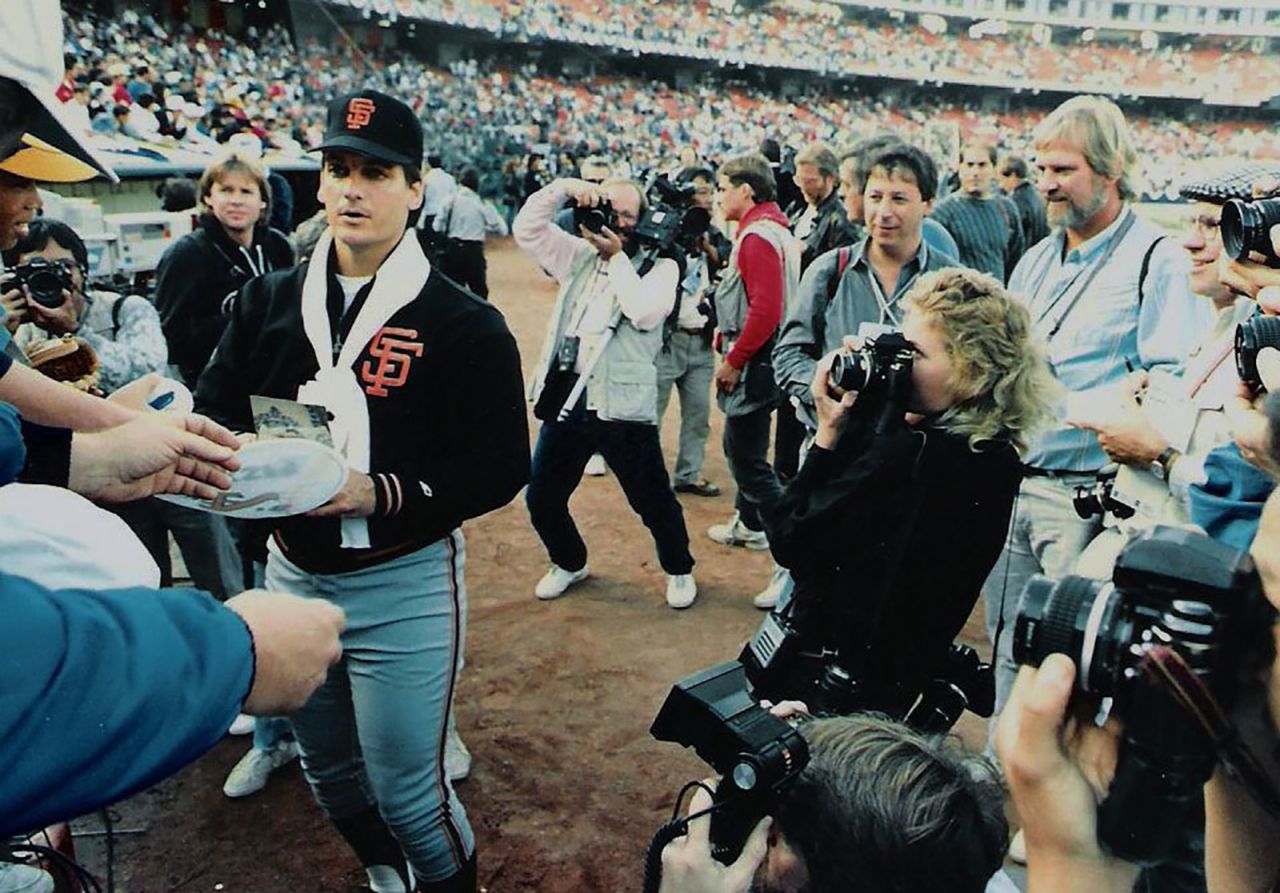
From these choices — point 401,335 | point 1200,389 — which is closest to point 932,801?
point 401,335

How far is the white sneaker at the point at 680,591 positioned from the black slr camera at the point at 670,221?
152 cm

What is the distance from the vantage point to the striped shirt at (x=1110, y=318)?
301 centimetres

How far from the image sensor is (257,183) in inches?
171

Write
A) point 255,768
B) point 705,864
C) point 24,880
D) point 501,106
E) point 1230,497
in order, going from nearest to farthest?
1. point 705,864
2. point 24,880
3. point 1230,497
4. point 255,768
5. point 501,106

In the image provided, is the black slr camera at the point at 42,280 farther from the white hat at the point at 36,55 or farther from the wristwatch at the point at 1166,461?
the wristwatch at the point at 1166,461

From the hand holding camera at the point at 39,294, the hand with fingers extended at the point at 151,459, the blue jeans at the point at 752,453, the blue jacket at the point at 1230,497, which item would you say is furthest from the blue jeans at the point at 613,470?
the blue jacket at the point at 1230,497

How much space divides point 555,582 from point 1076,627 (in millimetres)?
3855

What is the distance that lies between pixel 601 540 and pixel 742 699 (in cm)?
413

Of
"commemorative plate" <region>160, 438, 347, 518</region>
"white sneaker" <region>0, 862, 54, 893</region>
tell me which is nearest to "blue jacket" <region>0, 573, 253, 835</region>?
"white sneaker" <region>0, 862, 54, 893</region>

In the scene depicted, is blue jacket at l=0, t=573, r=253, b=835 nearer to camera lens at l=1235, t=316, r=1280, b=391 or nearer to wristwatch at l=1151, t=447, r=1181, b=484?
camera lens at l=1235, t=316, r=1280, b=391

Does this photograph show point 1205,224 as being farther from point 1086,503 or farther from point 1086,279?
point 1086,503

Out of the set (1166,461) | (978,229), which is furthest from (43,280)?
(978,229)

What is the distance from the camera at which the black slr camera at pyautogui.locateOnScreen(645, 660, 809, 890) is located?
1.24m

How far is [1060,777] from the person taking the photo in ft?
3.34
